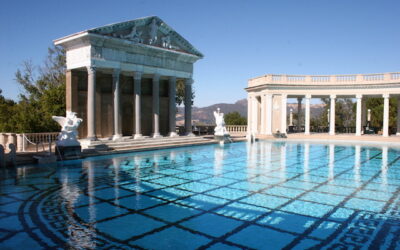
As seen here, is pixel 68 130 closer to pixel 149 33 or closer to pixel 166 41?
pixel 149 33

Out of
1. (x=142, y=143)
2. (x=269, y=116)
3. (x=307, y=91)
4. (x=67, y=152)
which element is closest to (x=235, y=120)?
(x=269, y=116)

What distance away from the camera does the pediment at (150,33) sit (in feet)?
60.3

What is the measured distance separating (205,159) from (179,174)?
4.14 meters

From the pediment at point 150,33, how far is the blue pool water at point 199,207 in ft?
29.6

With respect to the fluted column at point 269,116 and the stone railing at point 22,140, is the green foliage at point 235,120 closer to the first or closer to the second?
the fluted column at point 269,116

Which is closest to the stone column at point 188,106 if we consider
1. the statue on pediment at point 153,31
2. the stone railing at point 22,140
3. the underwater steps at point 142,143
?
the underwater steps at point 142,143

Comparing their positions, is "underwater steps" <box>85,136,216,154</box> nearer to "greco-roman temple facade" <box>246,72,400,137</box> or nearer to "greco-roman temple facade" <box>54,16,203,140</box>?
"greco-roman temple facade" <box>54,16,203,140</box>

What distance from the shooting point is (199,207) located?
7.41m

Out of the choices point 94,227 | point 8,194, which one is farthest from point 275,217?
point 8,194

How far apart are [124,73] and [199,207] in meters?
15.5

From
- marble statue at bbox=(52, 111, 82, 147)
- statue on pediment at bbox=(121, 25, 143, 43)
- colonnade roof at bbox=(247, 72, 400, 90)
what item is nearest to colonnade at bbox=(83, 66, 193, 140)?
statue on pediment at bbox=(121, 25, 143, 43)

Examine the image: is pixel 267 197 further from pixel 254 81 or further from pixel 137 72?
pixel 254 81

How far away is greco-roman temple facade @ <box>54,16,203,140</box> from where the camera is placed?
1770 cm

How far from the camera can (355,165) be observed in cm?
1390
